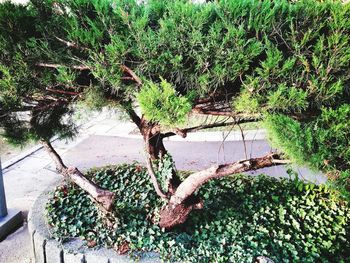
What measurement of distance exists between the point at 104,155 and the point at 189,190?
326 centimetres

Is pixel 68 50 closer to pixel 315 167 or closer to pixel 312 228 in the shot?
pixel 315 167

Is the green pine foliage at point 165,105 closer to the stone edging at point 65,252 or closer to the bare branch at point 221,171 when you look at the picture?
the bare branch at point 221,171

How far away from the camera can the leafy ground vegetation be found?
2.33 meters

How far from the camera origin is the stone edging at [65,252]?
2227mm

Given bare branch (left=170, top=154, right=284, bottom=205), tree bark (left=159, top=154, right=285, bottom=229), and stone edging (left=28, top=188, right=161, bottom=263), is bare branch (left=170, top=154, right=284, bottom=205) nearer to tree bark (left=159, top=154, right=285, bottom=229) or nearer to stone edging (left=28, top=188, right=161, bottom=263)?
tree bark (left=159, top=154, right=285, bottom=229)

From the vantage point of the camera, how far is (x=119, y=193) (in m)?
3.01

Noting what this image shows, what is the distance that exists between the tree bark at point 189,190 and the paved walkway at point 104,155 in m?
1.51

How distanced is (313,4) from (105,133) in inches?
203

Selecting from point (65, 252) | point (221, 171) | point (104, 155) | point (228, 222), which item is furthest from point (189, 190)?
point (104, 155)

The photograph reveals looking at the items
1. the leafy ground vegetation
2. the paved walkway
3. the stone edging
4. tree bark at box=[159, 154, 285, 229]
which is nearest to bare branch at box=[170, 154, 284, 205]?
tree bark at box=[159, 154, 285, 229]

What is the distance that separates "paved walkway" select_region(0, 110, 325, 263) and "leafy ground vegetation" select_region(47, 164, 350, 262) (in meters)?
0.88

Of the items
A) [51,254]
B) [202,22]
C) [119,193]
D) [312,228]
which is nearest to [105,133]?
[119,193]

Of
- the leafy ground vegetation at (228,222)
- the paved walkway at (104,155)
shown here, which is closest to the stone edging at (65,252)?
the leafy ground vegetation at (228,222)

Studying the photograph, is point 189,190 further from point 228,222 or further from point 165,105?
point 165,105
